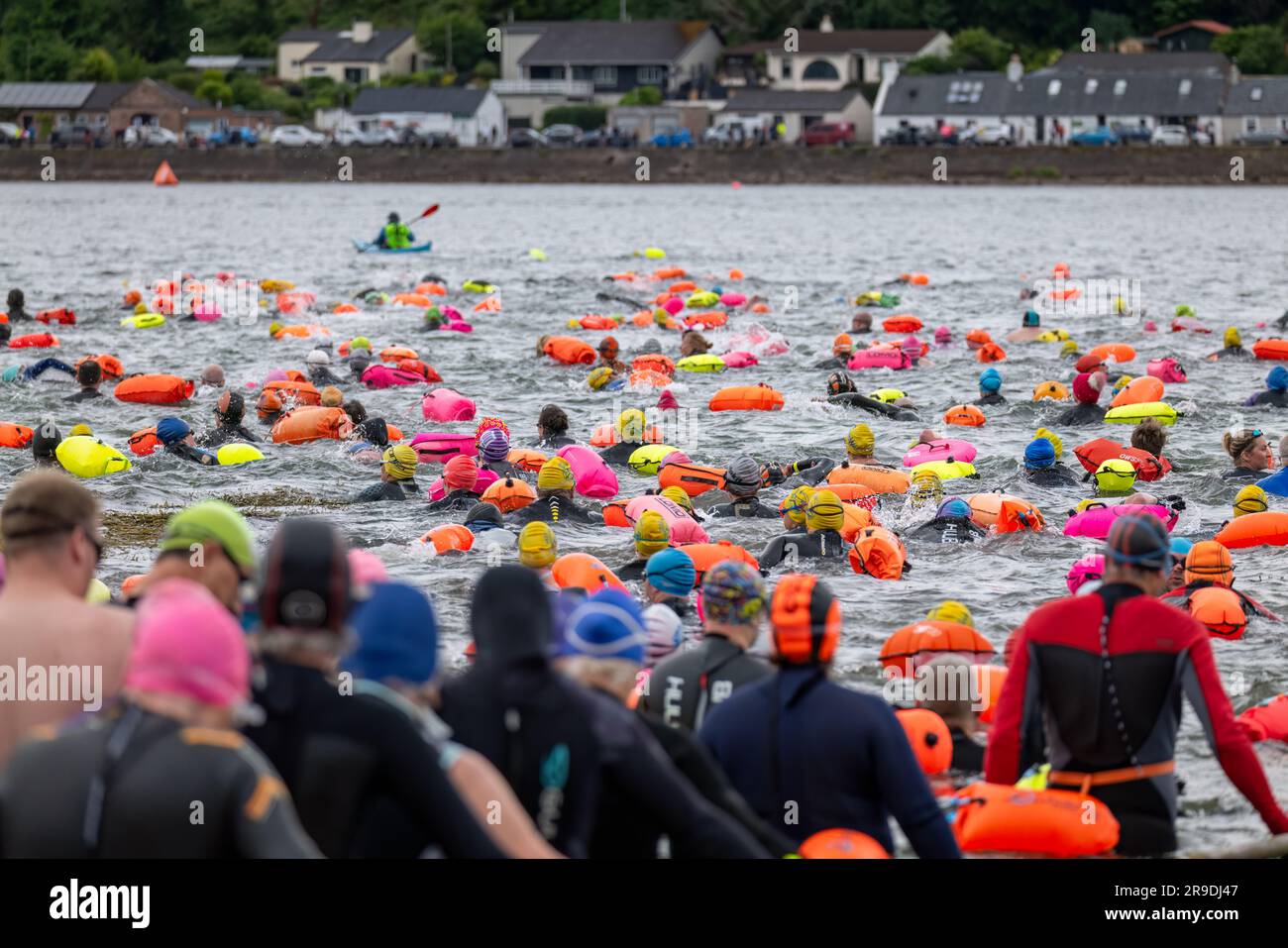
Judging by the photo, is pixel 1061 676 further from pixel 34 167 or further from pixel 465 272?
pixel 34 167

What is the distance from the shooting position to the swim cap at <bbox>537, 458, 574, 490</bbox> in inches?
609

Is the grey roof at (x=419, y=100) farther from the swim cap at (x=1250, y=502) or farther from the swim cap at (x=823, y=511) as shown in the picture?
the swim cap at (x=823, y=511)

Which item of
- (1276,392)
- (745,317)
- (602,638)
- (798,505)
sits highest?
(602,638)

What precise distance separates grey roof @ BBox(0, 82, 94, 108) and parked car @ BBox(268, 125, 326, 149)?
76.2 ft

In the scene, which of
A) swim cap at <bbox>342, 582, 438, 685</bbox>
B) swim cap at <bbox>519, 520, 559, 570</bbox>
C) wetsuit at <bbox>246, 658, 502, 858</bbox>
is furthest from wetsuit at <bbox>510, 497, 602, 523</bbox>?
wetsuit at <bbox>246, 658, 502, 858</bbox>

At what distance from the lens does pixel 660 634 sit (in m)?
9.77

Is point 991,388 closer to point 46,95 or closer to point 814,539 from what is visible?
→ point 814,539

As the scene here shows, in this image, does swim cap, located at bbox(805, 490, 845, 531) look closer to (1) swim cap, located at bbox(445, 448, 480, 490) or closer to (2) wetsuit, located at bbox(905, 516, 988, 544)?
(2) wetsuit, located at bbox(905, 516, 988, 544)

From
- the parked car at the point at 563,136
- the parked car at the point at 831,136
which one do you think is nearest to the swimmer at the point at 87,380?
the parked car at the point at 563,136

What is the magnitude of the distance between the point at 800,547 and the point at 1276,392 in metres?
11.3

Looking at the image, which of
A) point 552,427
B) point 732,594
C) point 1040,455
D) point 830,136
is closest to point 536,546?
point 732,594
